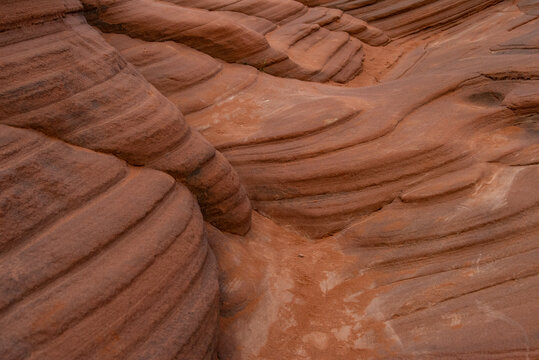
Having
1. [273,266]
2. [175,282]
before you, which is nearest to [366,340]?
[273,266]

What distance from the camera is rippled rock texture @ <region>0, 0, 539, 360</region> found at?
8.65 ft

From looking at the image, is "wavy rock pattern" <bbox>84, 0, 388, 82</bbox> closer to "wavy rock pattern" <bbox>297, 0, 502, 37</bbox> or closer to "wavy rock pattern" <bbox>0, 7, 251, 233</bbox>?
"wavy rock pattern" <bbox>297, 0, 502, 37</bbox>

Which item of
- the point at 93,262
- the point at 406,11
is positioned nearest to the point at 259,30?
the point at 406,11

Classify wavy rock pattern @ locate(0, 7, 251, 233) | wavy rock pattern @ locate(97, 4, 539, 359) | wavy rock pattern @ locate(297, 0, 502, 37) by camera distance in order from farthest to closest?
wavy rock pattern @ locate(297, 0, 502, 37)
wavy rock pattern @ locate(97, 4, 539, 359)
wavy rock pattern @ locate(0, 7, 251, 233)

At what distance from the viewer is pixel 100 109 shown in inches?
130

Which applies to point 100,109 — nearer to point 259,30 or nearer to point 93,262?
point 93,262

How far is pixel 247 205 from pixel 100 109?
4.76ft

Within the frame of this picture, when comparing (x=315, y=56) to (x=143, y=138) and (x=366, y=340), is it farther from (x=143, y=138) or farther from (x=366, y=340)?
(x=366, y=340)

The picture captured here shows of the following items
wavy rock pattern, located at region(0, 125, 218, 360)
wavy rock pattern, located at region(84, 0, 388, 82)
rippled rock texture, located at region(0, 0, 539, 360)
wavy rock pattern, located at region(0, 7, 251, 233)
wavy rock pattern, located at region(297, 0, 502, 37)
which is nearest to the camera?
wavy rock pattern, located at region(0, 125, 218, 360)

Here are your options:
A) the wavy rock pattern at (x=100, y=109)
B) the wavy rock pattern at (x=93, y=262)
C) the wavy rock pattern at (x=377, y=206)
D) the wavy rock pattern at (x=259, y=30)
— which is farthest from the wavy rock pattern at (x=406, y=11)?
the wavy rock pattern at (x=93, y=262)

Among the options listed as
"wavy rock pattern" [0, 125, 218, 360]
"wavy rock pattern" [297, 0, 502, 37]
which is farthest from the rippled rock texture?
"wavy rock pattern" [297, 0, 502, 37]

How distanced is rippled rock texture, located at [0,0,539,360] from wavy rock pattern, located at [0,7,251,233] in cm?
1

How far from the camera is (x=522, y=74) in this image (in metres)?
5.21

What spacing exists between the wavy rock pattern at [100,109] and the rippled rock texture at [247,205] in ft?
0.04
